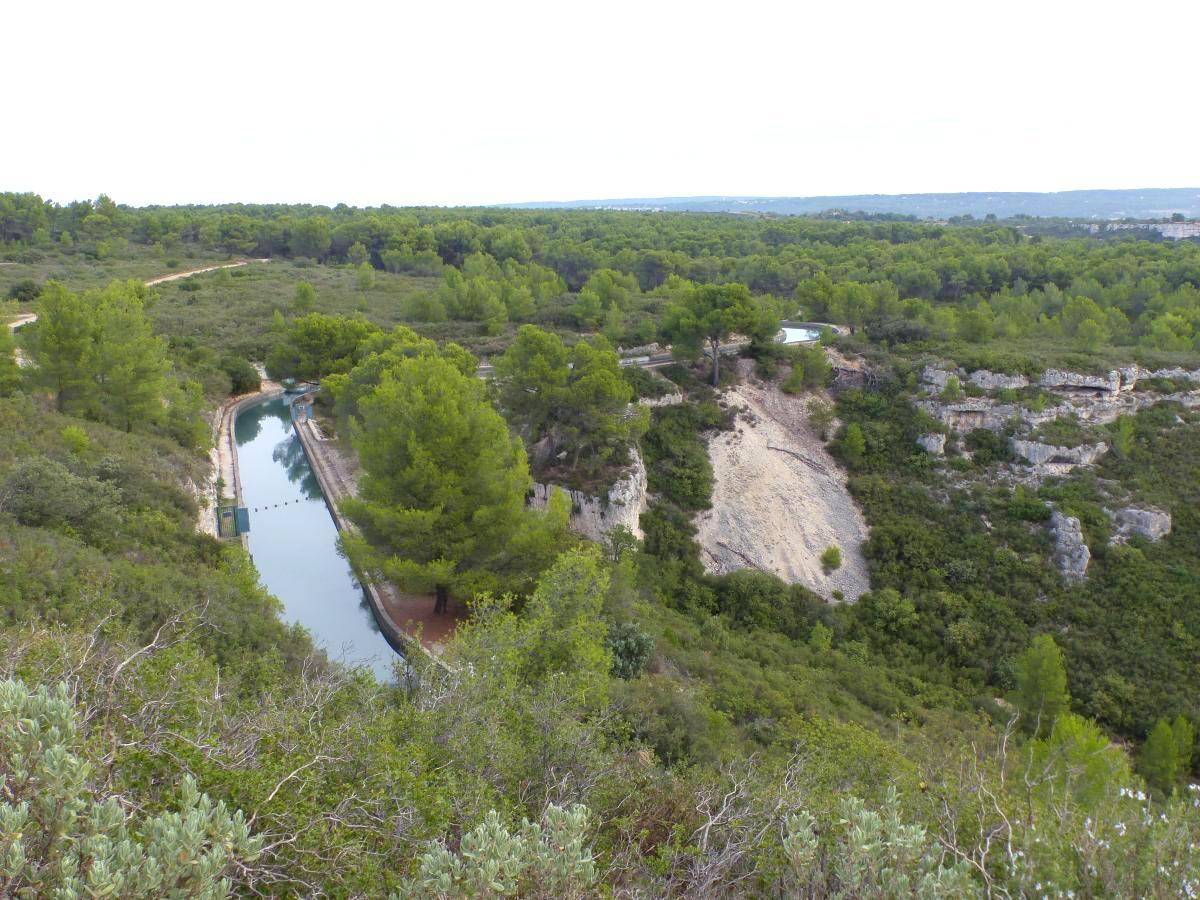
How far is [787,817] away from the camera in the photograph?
5.26 meters

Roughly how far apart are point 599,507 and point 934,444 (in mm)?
14646

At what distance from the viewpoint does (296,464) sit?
91.2 ft

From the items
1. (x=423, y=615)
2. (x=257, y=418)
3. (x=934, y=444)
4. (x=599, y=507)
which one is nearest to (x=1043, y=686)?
(x=599, y=507)

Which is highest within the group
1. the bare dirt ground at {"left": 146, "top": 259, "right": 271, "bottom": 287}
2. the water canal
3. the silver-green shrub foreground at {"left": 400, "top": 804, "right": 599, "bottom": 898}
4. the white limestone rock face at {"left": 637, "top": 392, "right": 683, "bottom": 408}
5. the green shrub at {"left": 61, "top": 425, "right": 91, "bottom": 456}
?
the bare dirt ground at {"left": 146, "top": 259, "right": 271, "bottom": 287}

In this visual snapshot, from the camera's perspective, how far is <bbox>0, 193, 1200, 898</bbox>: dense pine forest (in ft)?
15.6

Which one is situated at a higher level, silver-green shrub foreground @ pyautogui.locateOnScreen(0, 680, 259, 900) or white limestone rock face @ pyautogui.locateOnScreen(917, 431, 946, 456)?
silver-green shrub foreground @ pyautogui.locateOnScreen(0, 680, 259, 900)

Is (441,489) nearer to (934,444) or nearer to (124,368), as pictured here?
(124,368)

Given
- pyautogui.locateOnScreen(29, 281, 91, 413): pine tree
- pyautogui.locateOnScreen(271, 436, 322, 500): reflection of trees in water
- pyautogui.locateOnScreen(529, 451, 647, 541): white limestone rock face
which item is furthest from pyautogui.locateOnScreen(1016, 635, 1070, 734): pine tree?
pyautogui.locateOnScreen(29, 281, 91, 413): pine tree

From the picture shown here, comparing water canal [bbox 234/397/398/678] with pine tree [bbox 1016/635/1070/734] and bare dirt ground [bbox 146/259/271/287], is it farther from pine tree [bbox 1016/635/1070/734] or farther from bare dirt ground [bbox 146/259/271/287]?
bare dirt ground [bbox 146/259/271/287]

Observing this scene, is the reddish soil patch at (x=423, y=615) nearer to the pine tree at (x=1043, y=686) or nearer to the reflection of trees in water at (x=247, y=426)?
the pine tree at (x=1043, y=686)

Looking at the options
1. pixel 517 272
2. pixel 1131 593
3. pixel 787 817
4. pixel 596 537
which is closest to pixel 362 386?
pixel 596 537

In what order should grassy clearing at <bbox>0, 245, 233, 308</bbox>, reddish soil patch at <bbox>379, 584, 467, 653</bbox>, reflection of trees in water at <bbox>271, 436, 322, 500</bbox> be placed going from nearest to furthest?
reddish soil patch at <bbox>379, 584, 467, 653</bbox> → reflection of trees in water at <bbox>271, 436, 322, 500</bbox> → grassy clearing at <bbox>0, 245, 233, 308</bbox>

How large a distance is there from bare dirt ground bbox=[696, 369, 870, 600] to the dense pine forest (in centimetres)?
45

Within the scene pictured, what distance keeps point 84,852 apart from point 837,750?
8.28 m
